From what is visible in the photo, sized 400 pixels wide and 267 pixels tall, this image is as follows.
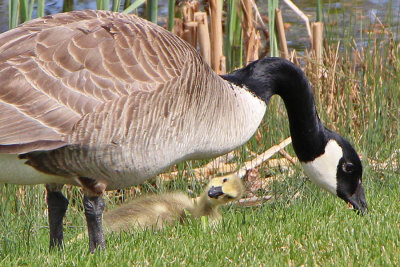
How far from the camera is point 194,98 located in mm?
4242

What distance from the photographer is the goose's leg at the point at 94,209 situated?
4.10 metres

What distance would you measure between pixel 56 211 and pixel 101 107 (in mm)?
943

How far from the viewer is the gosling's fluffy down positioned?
4771 millimetres

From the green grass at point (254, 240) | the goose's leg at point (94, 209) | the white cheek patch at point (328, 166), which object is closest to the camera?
the green grass at point (254, 240)

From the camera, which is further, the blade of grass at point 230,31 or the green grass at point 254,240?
the blade of grass at point 230,31

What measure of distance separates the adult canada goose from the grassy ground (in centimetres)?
38

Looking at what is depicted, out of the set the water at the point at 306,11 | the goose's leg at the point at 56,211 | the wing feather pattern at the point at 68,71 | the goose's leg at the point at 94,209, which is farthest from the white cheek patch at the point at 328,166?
the water at the point at 306,11

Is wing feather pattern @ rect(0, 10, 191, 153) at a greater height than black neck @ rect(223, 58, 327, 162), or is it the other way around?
wing feather pattern @ rect(0, 10, 191, 153)

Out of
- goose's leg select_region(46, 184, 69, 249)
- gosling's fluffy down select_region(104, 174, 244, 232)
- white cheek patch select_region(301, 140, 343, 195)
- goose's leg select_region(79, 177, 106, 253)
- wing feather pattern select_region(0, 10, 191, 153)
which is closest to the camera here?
wing feather pattern select_region(0, 10, 191, 153)

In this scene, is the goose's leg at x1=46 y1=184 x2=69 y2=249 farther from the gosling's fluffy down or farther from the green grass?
the gosling's fluffy down

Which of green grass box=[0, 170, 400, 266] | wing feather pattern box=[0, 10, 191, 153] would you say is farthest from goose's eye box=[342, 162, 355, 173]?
wing feather pattern box=[0, 10, 191, 153]

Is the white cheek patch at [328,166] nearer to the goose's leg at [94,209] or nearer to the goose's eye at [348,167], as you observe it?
the goose's eye at [348,167]

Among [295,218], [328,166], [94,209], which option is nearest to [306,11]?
[328,166]

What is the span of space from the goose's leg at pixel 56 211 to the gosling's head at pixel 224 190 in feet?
3.17
